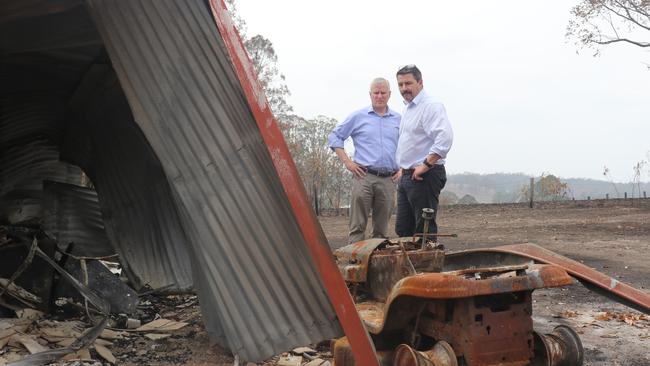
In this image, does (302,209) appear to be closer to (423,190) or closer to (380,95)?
(423,190)

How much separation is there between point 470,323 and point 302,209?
1122 millimetres

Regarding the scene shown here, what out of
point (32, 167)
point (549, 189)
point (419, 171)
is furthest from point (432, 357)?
point (549, 189)

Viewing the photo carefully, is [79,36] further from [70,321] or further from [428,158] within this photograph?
[428,158]

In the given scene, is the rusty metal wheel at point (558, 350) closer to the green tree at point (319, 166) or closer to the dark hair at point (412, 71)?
the dark hair at point (412, 71)

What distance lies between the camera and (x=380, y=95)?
5.93 m

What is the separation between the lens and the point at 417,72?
524 cm

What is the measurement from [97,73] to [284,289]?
3.46 metres

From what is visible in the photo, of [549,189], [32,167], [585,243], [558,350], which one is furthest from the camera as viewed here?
Answer: [549,189]

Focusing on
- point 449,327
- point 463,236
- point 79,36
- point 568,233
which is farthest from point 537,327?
point 568,233

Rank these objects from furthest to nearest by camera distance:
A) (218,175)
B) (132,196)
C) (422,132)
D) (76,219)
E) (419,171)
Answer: (76,219), (132,196), (422,132), (419,171), (218,175)

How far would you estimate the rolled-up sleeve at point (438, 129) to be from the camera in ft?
15.8

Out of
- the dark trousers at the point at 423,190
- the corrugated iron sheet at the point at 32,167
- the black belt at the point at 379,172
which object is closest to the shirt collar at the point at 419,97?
the dark trousers at the point at 423,190

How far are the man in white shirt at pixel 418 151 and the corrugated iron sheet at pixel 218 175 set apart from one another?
66.2 inches

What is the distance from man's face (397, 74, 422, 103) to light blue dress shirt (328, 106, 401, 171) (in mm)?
748
